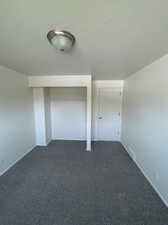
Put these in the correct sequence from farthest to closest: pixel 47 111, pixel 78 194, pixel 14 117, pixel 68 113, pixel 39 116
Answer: pixel 68 113 → pixel 47 111 → pixel 39 116 → pixel 14 117 → pixel 78 194

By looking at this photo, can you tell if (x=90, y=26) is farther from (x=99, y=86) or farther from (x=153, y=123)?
(x=99, y=86)

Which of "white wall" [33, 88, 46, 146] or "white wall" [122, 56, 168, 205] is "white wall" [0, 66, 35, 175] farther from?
"white wall" [122, 56, 168, 205]

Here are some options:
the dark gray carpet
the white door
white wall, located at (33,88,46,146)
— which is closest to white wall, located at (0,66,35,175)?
white wall, located at (33,88,46,146)

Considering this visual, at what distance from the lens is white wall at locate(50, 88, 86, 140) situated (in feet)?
14.1

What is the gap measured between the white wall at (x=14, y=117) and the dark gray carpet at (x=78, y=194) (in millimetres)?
329

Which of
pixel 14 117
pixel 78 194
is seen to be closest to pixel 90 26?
pixel 78 194

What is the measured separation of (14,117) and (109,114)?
2970 mm

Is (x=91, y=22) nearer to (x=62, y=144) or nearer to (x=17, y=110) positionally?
(x=17, y=110)

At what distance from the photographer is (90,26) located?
4.12 feet

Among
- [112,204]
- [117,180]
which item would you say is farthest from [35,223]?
[117,180]

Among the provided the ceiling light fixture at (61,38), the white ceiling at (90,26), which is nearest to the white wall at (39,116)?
the white ceiling at (90,26)

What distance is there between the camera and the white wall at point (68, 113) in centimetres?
430

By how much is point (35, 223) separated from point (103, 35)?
7.95 feet

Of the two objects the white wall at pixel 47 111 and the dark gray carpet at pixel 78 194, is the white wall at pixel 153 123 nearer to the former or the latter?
the dark gray carpet at pixel 78 194
